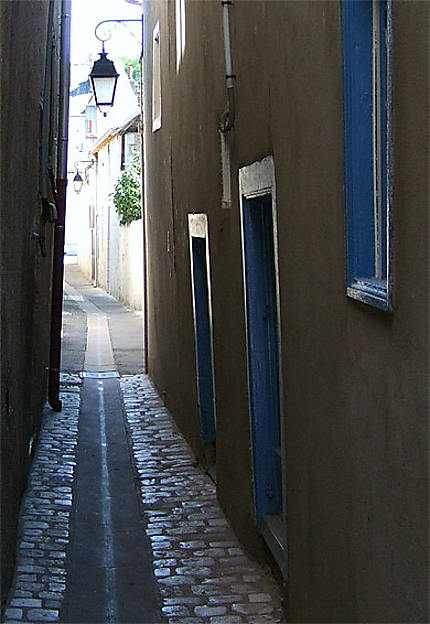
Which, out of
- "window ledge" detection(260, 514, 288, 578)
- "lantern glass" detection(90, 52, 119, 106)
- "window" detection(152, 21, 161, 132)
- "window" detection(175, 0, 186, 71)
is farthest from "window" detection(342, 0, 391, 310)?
"lantern glass" detection(90, 52, 119, 106)

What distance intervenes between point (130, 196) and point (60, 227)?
16.4 m

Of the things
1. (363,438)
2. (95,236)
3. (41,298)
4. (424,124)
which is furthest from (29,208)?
(95,236)

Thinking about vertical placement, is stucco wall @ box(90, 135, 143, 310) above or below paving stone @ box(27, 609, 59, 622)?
above

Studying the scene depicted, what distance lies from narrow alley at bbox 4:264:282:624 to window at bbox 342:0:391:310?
8.79 feet

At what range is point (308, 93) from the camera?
4898 mm

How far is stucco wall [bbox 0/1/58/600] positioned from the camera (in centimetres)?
618

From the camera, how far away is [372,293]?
3.80 m

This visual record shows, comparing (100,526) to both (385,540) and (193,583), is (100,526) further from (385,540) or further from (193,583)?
(385,540)

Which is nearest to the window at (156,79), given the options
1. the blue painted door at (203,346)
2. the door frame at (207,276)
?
the door frame at (207,276)

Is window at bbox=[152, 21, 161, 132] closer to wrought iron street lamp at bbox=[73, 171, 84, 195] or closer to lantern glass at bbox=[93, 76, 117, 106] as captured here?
lantern glass at bbox=[93, 76, 117, 106]

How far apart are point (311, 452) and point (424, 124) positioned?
2260 mm

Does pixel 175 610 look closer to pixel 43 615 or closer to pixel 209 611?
pixel 209 611

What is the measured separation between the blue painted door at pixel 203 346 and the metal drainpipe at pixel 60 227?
335 cm

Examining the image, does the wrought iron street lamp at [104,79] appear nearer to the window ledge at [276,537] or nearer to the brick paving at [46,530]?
the brick paving at [46,530]
